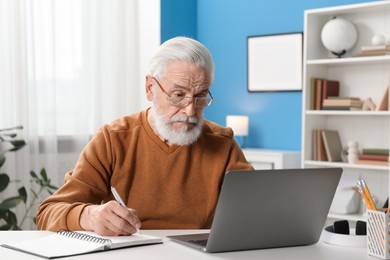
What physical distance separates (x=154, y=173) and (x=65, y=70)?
2941mm

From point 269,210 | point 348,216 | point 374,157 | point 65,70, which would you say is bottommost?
point 348,216

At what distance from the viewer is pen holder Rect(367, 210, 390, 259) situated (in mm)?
1579

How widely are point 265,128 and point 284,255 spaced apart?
A: 373cm

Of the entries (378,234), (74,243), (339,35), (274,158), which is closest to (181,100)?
(74,243)

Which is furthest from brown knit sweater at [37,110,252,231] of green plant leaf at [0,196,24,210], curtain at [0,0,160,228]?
curtain at [0,0,160,228]

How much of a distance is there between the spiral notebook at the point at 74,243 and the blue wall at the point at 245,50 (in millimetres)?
3535

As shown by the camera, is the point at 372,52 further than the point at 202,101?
Yes

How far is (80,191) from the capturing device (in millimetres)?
2100

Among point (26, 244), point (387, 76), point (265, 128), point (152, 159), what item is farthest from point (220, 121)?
point (26, 244)

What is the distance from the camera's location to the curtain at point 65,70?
4.61 metres

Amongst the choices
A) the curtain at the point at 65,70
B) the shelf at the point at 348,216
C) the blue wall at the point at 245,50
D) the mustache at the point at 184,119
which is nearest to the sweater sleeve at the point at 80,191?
the mustache at the point at 184,119

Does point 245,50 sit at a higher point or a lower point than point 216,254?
higher

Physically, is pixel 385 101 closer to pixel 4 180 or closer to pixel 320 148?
pixel 320 148

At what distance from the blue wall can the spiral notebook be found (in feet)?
11.6
